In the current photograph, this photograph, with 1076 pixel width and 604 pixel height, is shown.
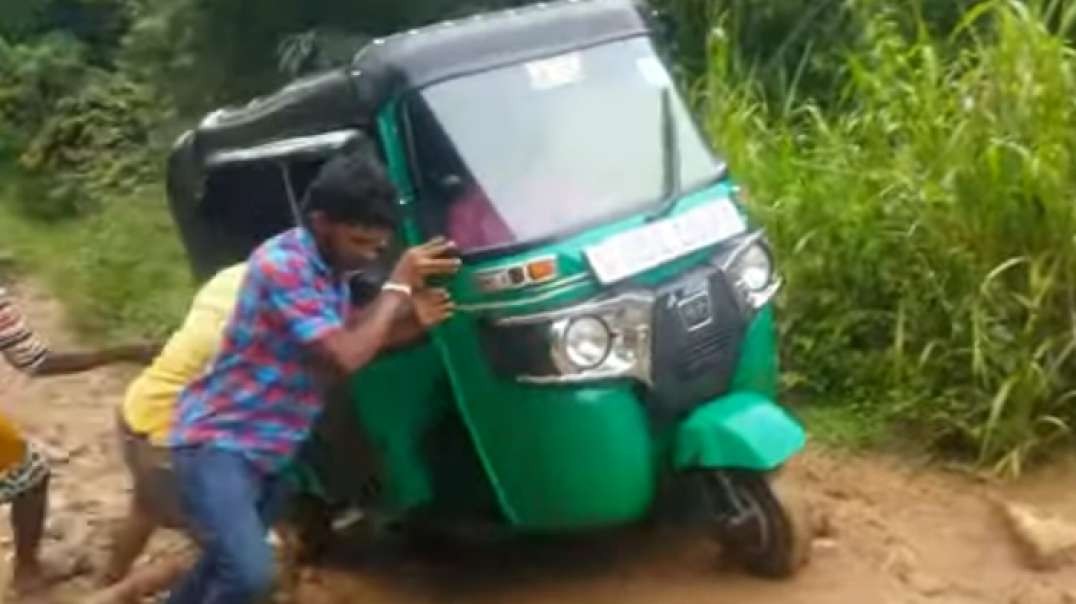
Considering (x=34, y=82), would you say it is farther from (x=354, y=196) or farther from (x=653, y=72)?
(x=354, y=196)

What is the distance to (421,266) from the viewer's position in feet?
17.5

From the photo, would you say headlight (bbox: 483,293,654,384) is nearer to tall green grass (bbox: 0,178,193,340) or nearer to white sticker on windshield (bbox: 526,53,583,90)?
white sticker on windshield (bbox: 526,53,583,90)

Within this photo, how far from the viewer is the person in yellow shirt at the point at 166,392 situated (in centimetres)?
582

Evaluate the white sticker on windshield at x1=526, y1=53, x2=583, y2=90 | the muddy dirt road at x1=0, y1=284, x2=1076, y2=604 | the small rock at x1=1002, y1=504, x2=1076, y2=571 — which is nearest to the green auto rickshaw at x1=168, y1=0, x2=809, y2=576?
the white sticker on windshield at x1=526, y1=53, x2=583, y2=90

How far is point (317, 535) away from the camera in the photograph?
261 inches

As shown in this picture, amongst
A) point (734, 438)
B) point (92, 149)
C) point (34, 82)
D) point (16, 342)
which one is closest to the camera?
point (734, 438)

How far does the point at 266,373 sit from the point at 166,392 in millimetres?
592

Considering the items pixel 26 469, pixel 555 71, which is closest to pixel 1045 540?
pixel 555 71

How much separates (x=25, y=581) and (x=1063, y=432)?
10.2 ft

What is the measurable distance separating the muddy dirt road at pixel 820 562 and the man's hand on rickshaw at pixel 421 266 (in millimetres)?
1207

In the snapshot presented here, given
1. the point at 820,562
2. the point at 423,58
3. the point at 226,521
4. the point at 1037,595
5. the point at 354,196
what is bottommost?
the point at 1037,595

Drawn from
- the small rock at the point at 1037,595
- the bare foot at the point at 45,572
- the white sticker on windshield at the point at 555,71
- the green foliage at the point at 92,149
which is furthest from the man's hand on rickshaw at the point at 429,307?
the green foliage at the point at 92,149

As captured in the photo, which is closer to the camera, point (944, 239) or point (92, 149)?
point (944, 239)

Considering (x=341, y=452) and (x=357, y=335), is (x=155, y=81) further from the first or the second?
(x=357, y=335)
